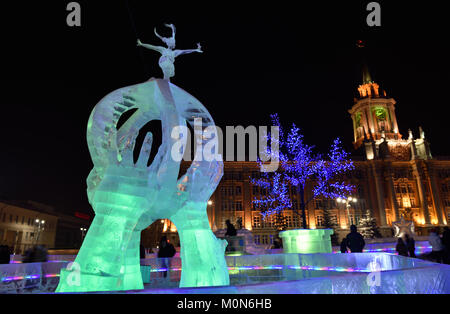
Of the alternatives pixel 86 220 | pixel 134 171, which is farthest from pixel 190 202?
pixel 86 220

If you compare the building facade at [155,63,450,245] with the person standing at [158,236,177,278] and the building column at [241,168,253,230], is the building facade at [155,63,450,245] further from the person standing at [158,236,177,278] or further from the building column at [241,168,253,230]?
the person standing at [158,236,177,278]

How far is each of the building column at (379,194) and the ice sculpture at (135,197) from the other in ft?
181

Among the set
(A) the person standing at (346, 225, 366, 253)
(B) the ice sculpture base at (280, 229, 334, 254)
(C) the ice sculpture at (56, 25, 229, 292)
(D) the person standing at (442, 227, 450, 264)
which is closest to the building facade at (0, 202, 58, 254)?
(B) the ice sculpture base at (280, 229, 334, 254)

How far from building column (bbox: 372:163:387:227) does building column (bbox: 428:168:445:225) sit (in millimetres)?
10131

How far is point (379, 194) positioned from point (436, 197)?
36.5 feet

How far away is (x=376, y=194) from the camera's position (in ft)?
181

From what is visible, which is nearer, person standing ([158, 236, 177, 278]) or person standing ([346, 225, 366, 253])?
person standing ([346, 225, 366, 253])

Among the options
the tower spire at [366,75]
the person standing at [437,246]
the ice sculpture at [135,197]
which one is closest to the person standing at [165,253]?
the ice sculpture at [135,197]

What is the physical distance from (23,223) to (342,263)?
54.7 metres

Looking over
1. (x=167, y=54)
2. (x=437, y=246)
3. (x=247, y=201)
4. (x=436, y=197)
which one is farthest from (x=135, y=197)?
(x=436, y=197)

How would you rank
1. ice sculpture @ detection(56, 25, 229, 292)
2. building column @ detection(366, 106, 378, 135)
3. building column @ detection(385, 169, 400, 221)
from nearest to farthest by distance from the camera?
ice sculpture @ detection(56, 25, 229, 292)
building column @ detection(385, 169, 400, 221)
building column @ detection(366, 106, 378, 135)

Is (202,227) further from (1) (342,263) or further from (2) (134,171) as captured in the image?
(1) (342,263)

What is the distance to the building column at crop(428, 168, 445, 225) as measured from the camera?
176ft

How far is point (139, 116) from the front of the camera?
7.21m
